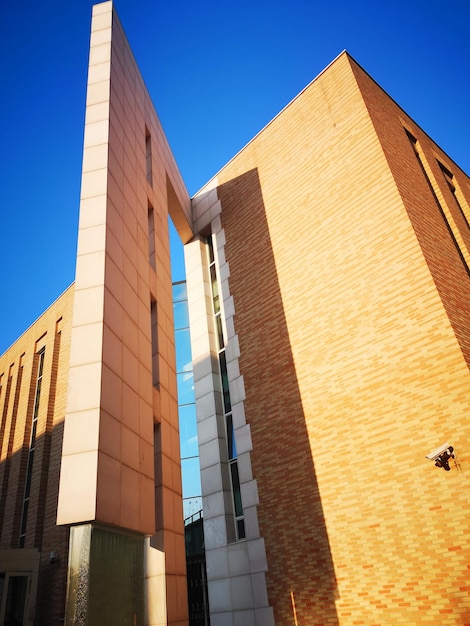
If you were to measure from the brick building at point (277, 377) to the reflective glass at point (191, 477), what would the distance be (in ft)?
6.33

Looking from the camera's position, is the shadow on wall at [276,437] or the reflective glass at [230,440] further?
the reflective glass at [230,440]

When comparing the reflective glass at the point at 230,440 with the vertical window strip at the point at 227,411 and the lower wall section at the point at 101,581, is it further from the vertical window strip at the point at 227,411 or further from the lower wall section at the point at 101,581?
the lower wall section at the point at 101,581

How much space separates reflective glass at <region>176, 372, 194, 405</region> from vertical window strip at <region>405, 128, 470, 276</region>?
32.4 feet

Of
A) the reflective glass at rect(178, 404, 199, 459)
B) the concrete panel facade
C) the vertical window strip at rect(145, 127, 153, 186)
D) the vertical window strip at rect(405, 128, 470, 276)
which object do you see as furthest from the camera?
the reflective glass at rect(178, 404, 199, 459)

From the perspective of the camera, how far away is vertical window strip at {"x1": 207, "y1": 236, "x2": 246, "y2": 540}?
1299 centimetres

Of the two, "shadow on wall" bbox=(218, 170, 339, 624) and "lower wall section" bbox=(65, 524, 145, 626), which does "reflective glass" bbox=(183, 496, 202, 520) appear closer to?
"shadow on wall" bbox=(218, 170, 339, 624)

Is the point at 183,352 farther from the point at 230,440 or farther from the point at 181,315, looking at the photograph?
the point at 230,440

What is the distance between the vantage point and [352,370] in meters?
11.2

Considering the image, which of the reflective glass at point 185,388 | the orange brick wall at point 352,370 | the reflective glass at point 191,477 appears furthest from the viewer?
the reflective glass at point 185,388

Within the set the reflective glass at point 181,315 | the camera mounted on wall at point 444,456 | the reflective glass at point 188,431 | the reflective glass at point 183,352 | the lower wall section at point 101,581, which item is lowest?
the lower wall section at point 101,581

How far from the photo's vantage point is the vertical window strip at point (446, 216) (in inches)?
517

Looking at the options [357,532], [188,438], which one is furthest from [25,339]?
[357,532]

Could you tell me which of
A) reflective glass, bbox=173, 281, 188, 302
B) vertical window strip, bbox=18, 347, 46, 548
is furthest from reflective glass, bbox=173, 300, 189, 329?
vertical window strip, bbox=18, 347, 46, 548

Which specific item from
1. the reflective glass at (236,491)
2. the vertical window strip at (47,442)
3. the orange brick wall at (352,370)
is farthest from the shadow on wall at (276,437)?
the vertical window strip at (47,442)
